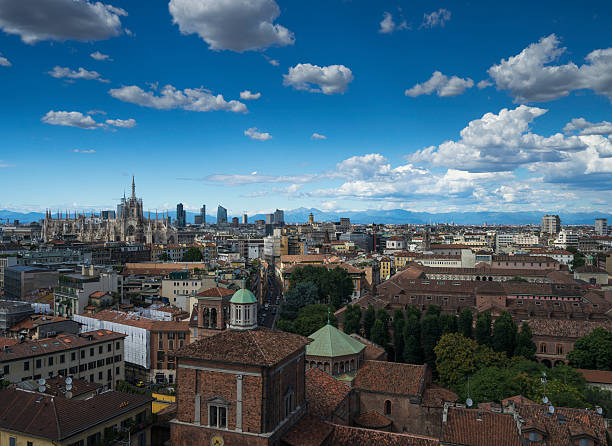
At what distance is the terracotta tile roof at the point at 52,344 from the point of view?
49.8 m

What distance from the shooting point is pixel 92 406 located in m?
34.1

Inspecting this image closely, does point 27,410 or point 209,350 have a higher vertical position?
point 209,350

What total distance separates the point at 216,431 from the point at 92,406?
12.5 m

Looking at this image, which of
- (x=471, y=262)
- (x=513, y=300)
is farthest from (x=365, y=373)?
(x=471, y=262)

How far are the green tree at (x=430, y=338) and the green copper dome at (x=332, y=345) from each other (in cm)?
2081

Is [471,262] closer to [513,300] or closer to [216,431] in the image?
[513,300]

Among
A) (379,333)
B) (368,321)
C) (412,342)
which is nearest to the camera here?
(412,342)

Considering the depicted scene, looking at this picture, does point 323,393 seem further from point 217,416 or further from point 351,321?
point 351,321

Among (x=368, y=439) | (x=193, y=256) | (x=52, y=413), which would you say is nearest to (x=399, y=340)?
(x=368, y=439)

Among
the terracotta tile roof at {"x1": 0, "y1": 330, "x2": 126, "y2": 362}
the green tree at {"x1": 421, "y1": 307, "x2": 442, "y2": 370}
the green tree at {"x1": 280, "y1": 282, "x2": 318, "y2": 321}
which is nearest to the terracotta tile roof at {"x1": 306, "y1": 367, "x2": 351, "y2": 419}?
the green tree at {"x1": 421, "y1": 307, "x2": 442, "y2": 370}

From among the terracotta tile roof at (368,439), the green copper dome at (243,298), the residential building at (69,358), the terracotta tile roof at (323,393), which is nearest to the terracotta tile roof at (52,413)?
the green copper dome at (243,298)

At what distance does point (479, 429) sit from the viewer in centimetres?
3325

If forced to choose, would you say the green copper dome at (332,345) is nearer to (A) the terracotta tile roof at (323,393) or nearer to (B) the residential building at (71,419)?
(A) the terracotta tile roof at (323,393)

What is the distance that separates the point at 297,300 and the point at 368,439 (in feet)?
206
